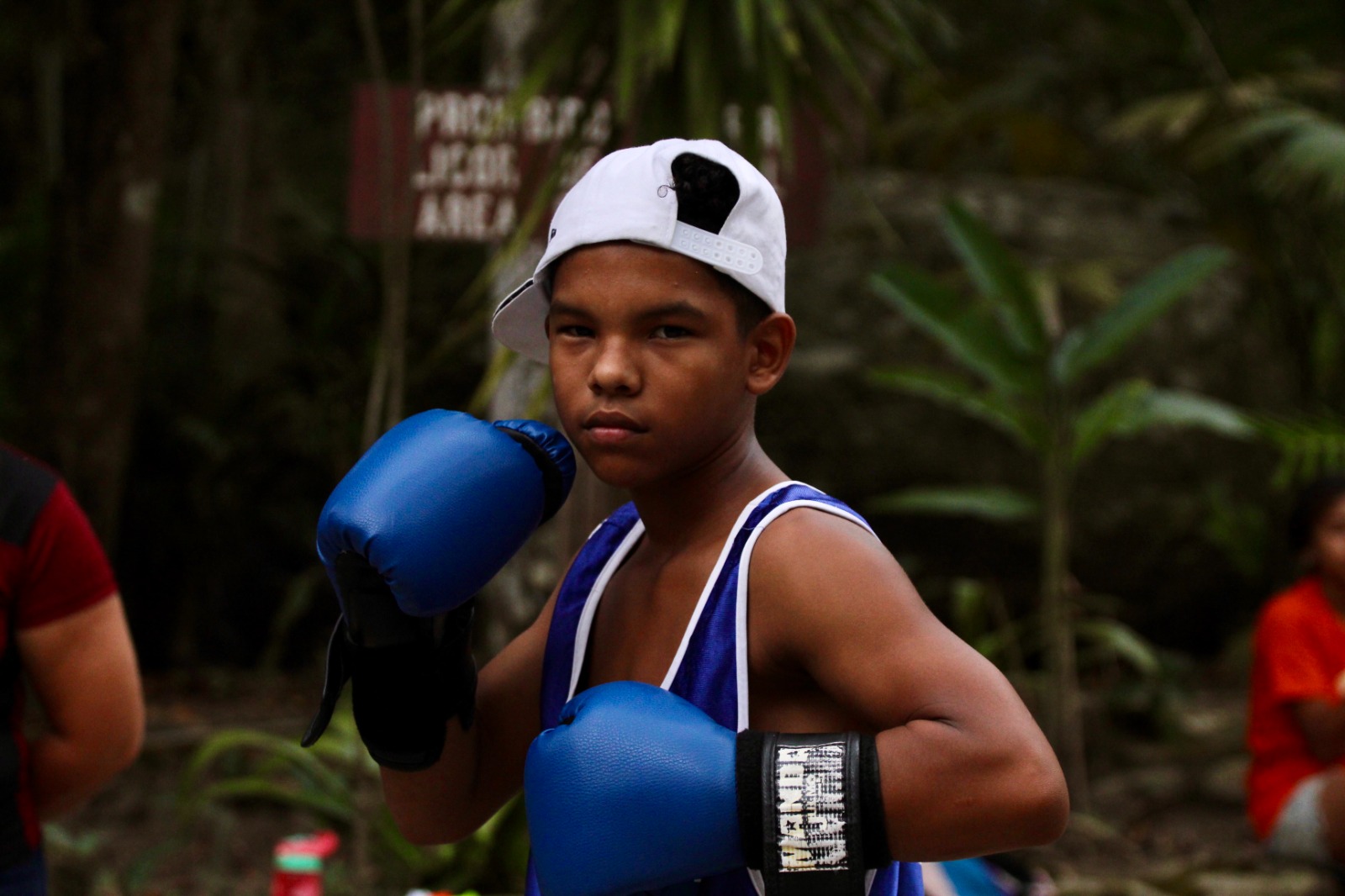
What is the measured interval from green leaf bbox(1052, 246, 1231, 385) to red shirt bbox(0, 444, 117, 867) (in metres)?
2.99

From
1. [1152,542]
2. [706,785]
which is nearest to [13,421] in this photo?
[1152,542]

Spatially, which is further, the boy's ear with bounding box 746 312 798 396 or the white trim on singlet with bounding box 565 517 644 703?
the white trim on singlet with bounding box 565 517 644 703

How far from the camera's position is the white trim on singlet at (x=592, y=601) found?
141 cm

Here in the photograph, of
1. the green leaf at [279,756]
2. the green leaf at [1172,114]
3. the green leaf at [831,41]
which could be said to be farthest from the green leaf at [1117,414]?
the green leaf at [279,756]

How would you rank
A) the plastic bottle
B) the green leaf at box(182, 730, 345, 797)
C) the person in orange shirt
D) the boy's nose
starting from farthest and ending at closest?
the green leaf at box(182, 730, 345, 797)
the person in orange shirt
the plastic bottle
the boy's nose

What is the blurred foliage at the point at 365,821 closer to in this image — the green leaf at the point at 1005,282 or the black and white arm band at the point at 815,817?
the black and white arm band at the point at 815,817

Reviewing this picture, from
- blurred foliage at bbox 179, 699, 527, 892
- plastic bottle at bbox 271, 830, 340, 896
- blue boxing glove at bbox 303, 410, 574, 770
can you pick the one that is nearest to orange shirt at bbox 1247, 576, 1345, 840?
blurred foliage at bbox 179, 699, 527, 892

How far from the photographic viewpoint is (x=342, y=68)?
781cm

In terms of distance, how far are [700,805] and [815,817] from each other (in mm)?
92

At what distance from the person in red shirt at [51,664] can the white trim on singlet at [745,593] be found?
102 centimetres

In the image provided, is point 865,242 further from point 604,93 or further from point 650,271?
point 650,271

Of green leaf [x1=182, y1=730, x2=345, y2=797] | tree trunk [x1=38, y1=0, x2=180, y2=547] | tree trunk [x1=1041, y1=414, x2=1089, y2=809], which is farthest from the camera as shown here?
tree trunk [x1=38, y1=0, x2=180, y2=547]

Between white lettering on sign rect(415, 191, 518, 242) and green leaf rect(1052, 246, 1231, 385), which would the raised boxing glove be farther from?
green leaf rect(1052, 246, 1231, 385)

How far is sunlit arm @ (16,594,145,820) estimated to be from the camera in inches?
72.9
